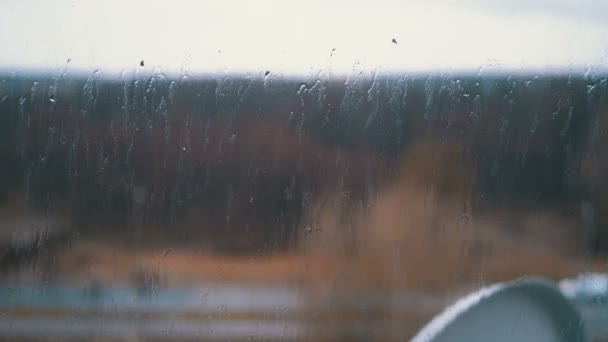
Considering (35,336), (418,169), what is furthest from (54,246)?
(418,169)

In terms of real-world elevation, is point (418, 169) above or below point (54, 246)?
above

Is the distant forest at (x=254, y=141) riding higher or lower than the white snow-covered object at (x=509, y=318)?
higher

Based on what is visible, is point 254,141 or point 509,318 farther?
point 254,141

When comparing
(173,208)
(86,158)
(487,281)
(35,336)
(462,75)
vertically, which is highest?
(462,75)

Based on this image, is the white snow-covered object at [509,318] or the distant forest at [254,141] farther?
the distant forest at [254,141]

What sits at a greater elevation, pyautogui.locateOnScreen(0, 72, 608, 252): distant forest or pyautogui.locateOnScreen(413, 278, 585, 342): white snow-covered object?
pyautogui.locateOnScreen(0, 72, 608, 252): distant forest

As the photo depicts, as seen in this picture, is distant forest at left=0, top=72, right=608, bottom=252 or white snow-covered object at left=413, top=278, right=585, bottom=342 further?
distant forest at left=0, top=72, right=608, bottom=252

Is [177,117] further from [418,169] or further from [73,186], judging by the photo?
[418,169]

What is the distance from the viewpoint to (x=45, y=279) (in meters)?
2.15

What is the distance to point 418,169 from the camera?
84.1 inches

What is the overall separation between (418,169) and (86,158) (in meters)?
0.94

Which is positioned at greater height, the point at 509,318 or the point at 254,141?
the point at 254,141

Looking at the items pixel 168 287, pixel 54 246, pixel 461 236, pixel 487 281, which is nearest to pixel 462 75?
pixel 461 236

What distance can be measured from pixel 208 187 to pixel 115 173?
0.88 feet
